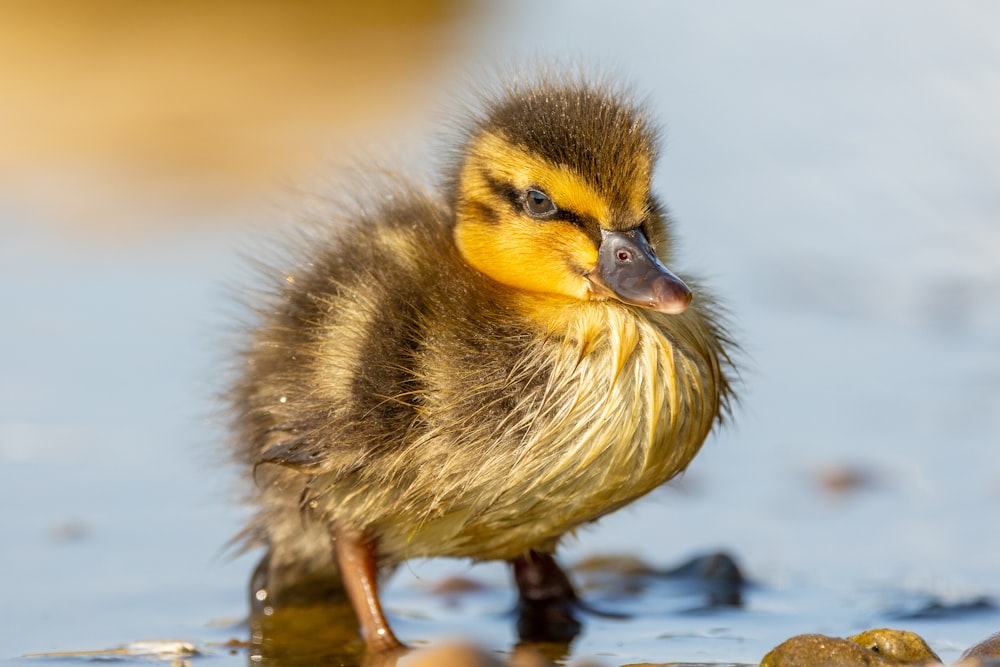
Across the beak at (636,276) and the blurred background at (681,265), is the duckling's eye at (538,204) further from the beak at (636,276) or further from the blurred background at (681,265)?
the blurred background at (681,265)

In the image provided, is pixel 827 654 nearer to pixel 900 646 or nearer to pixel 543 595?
pixel 900 646

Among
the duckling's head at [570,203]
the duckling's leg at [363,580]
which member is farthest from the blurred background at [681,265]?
the duckling's head at [570,203]

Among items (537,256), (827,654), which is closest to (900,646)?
(827,654)

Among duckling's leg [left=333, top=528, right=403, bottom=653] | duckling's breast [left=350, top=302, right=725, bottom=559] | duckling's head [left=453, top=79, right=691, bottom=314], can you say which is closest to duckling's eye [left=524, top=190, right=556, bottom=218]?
duckling's head [left=453, top=79, right=691, bottom=314]

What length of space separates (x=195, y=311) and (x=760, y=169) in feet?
11.7

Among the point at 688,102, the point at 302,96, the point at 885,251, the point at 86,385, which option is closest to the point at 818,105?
the point at 688,102

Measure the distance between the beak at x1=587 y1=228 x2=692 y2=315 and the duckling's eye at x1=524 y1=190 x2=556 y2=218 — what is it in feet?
0.51

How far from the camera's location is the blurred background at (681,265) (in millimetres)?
5031

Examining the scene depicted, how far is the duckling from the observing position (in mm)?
4160

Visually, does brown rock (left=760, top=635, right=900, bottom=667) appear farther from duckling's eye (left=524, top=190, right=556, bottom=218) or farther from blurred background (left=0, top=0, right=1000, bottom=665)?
duckling's eye (left=524, top=190, right=556, bottom=218)

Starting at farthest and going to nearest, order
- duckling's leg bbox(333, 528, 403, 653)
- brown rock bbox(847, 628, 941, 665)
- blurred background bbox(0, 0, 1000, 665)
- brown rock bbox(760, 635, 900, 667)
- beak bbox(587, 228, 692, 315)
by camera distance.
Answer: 1. blurred background bbox(0, 0, 1000, 665)
2. duckling's leg bbox(333, 528, 403, 653)
3. beak bbox(587, 228, 692, 315)
4. brown rock bbox(847, 628, 941, 665)
5. brown rock bbox(760, 635, 900, 667)

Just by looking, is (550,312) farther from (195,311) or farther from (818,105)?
(818,105)

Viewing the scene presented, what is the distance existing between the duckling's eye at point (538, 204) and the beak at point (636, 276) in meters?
0.16

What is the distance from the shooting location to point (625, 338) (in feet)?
13.8
